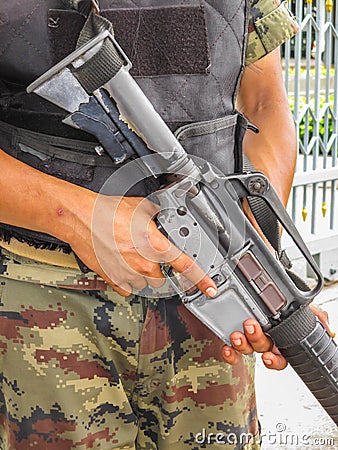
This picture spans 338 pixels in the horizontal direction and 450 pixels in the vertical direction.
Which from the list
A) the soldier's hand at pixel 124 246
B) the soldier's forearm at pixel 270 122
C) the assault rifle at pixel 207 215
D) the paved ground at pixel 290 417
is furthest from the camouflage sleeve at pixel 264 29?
the paved ground at pixel 290 417

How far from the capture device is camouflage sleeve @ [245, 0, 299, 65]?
4.64 feet

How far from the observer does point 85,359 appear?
1.24m

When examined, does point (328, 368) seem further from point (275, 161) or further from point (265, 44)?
point (265, 44)

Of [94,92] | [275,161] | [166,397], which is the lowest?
[166,397]

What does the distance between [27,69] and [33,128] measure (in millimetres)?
94

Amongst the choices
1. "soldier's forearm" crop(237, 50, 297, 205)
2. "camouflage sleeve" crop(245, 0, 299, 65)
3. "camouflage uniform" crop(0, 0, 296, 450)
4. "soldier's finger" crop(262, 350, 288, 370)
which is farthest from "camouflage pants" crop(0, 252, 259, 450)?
"camouflage sleeve" crop(245, 0, 299, 65)

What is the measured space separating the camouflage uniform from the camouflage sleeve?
0.48 m

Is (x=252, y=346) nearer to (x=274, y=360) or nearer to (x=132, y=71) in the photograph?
(x=274, y=360)

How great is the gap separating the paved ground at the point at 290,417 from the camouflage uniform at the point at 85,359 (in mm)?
1473

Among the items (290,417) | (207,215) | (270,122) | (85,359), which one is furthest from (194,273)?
(290,417)

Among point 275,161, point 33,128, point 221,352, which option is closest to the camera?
point 33,128

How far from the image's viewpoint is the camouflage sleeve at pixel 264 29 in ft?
4.64

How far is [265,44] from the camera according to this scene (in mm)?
1423

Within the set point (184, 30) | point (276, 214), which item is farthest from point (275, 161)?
point (184, 30)
